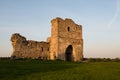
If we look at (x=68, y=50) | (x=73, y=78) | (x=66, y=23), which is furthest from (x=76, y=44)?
(x=73, y=78)

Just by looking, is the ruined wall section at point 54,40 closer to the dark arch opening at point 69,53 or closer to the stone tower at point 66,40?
the stone tower at point 66,40

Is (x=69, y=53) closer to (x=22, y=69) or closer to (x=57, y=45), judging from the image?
(x=57, y=45)

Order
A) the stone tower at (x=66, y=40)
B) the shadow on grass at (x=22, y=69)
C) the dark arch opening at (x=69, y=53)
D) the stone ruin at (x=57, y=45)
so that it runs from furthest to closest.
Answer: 1. the dark arch opening at (x=69, y=53)
2. the stone tower at (x=66, y=40)
3. the stone ruin at (x=57, y=45)
4. the shadow on grass at (x=22, y=69)

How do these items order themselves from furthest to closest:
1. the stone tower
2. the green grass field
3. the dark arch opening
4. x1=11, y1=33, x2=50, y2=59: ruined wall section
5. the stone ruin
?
the dark arch opening, the stone tower, the stone ruin, x1=11, y1=33, x2=50, y2=59: ruined wall section, the green grass field

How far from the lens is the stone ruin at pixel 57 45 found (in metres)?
35.2

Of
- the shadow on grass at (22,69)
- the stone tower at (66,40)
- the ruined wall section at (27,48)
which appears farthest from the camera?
the stone tower at (66,40)

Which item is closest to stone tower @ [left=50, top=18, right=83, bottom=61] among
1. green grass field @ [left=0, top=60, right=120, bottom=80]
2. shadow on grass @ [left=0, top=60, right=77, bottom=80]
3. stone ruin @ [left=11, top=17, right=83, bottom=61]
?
stone ruin @ [left=11, top=17, right=83, bottom=61]

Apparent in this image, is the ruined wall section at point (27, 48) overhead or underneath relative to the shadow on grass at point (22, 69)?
overhead

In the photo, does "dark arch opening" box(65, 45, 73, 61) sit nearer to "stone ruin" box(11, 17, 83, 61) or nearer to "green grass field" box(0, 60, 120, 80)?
"stone ruin" box(11, 17, 83, 61)

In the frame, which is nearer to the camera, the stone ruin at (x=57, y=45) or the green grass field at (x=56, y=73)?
the green grass field at (x=56, y=73)

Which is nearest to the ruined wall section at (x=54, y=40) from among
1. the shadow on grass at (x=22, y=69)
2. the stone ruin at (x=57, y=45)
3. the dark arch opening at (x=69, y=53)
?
the stone ruin at (x=57, y=45)

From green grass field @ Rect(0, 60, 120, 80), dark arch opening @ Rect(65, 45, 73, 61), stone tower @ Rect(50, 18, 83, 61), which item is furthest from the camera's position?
dark arch opening @ Rect(65, 45, 73, 61)

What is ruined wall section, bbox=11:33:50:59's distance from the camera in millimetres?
34688

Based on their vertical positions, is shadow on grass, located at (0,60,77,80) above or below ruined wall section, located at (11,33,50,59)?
below
